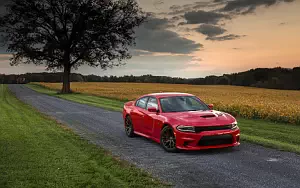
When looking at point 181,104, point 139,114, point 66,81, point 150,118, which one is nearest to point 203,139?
point 181,104

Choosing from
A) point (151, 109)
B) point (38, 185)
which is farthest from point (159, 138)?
point (38, 185)

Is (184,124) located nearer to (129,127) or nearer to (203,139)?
(203,139)

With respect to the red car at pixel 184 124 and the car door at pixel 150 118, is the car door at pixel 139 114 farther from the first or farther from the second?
the car door at pixel 150 118

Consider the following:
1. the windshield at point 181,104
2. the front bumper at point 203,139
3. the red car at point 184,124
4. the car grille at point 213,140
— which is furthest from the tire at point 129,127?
the car grille at point 213,140

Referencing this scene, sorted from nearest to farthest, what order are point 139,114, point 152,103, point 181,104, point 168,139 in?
1. point 168,139
2. point 181,104
3. point 152,103
4. point 139,114

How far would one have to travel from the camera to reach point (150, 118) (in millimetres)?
11211

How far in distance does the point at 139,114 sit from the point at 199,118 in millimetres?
2662

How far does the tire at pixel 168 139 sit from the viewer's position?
10.00m

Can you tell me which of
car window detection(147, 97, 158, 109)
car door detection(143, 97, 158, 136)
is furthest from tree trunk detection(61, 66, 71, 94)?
car door detection(143, 97, 158, 136)

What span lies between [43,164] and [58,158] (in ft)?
2.15

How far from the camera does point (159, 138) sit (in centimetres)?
1069

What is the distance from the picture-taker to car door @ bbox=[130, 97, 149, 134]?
11.9 meters

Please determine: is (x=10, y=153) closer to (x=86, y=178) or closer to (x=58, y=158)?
(x=58, y=158)

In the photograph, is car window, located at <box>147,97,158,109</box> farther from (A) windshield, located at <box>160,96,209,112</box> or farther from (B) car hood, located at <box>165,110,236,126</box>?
(B) car hood, located at <box>165,110,236,126</box>
